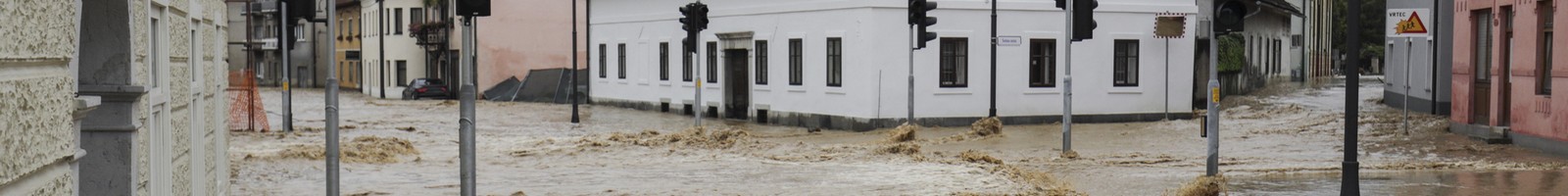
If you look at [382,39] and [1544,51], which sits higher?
[382,39]

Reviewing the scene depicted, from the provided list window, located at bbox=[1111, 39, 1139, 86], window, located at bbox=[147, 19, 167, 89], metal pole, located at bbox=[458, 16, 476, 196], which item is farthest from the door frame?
Answer: window, located at bbox=[147, 19, 167, 89]

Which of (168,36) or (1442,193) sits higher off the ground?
(168,36)

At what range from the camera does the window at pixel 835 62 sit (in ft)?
106

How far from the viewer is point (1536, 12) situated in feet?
72.1

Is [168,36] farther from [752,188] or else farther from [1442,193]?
[1442,193]

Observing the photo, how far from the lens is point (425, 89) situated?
55062mm

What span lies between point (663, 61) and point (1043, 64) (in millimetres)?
10155

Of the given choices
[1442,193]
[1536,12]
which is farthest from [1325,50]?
[1442,193]

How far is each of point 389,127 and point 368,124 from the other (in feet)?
5.57

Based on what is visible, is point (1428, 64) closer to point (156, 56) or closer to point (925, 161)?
point (925, 161)

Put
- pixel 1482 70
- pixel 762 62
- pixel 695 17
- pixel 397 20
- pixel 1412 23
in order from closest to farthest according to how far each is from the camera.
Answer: pixel 1412 23, pixel 1482 70, pixel 695 17, pixel 762 62, pixel 397 20

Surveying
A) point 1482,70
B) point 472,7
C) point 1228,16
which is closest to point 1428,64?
point 1482,70

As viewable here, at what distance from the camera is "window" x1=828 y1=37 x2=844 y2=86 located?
3238cm

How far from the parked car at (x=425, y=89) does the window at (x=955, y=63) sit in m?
25.3
